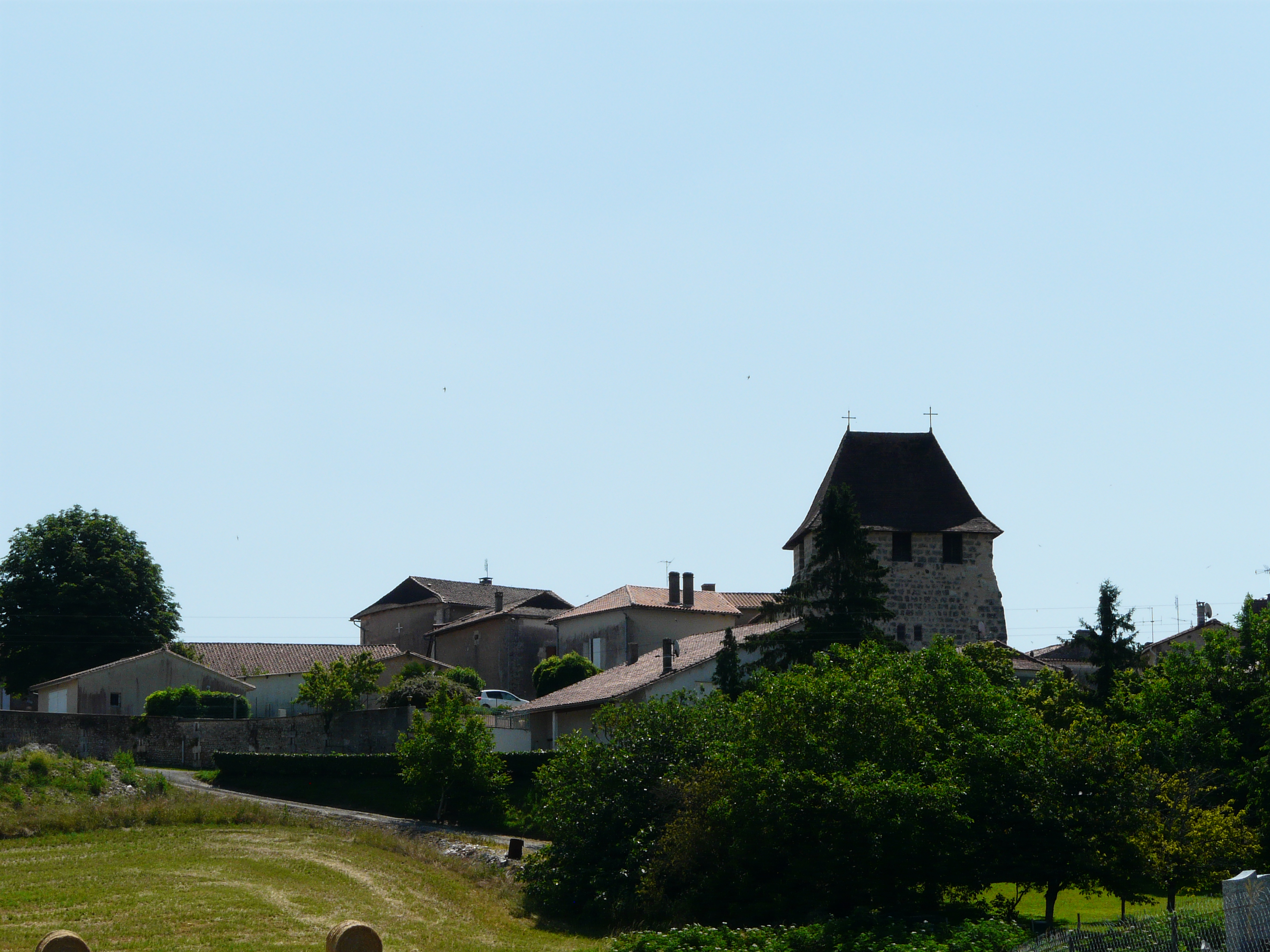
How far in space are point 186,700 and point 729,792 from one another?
32187 mm

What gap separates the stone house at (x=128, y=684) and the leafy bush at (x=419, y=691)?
9034 millimetres

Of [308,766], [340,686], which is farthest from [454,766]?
[340,686]

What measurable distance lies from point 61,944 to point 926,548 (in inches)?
1648

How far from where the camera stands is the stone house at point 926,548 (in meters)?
52.4

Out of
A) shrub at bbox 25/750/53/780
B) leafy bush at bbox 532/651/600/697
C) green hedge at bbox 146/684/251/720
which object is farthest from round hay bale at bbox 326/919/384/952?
leafy bush at bbox 532/651/600/697

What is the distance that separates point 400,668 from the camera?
6681 centimetres

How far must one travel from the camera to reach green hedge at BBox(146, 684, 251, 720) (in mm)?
53125

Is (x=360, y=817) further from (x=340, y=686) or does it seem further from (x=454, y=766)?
(x=340, y=686)

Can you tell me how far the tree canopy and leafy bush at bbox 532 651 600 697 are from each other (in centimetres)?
1854

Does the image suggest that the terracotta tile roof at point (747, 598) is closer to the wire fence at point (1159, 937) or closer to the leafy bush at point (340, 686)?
the leafy bush at point (340, 686)

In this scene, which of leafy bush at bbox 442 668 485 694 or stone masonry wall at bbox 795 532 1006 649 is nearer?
stone masonry wall at bbox 795 532 1006 649

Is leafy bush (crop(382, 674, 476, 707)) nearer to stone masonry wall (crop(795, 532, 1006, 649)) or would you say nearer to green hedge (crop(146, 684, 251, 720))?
green hedge (crop(146, 684, 251, 720))

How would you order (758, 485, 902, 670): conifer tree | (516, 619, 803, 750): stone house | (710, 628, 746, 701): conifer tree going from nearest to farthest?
(758, 485, 902, 670): conifer tree
(710, 628, 746, 701): conifer tree
(516, 619, 803, 750): stone house

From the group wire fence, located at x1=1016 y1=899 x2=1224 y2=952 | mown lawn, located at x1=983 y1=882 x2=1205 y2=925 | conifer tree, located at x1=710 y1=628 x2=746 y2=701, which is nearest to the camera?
wire fence, located at x1=1016 y1=899 x2=1224 y2=952
